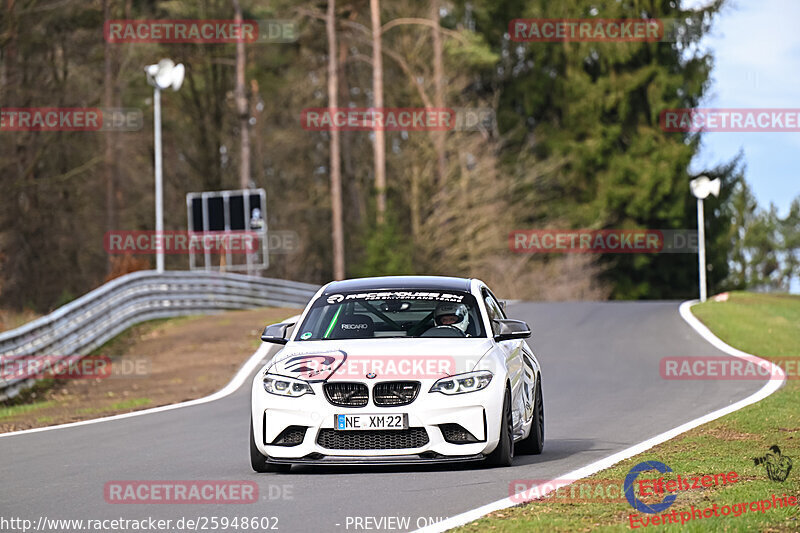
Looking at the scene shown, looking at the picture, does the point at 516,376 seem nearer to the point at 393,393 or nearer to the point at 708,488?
the point at 393,393

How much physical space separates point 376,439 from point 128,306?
20.6 m

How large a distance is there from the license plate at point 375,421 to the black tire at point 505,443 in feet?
2.57

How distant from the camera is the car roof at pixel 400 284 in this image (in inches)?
459

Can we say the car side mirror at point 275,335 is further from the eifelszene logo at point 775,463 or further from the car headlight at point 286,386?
the eifelszene logo at point 775,463

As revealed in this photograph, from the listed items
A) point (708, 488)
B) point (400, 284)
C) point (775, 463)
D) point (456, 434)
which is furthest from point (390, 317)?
point (708, 488)

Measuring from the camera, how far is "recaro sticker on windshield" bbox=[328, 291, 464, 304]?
11.5 m

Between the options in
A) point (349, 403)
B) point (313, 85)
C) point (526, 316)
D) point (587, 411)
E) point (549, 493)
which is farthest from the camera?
point (313, 85)

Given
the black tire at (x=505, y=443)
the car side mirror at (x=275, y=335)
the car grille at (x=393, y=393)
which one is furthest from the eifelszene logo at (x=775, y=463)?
the car side mirror at (x=275, y=335)

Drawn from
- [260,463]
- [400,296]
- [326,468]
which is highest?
[400,296]


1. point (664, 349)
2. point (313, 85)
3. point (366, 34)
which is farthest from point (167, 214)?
point (664, 349)

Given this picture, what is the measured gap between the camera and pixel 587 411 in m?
16.3

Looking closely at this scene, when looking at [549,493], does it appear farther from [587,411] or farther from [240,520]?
Answer: [587,411]

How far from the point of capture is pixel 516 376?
11.2m

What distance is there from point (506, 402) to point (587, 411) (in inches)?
237
